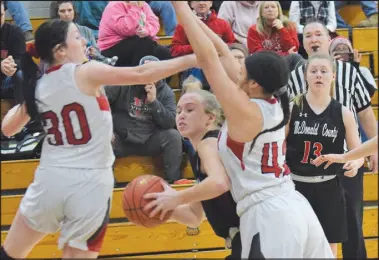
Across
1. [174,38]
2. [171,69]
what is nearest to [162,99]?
[174,38]

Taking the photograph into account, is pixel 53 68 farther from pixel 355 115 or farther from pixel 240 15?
pixel 240 15

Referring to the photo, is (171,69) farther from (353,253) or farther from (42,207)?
(353,253)

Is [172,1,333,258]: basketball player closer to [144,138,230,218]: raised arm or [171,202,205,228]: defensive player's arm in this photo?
[144,138,230,218]: raised arm

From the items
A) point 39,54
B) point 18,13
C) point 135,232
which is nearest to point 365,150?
point 39,54

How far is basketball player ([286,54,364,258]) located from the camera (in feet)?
14.1

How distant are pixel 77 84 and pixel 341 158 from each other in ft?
4.78

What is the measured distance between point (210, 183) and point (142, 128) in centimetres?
254

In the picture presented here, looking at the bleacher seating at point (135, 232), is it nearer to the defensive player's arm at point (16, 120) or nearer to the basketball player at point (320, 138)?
the basketball player at point (320, 138)

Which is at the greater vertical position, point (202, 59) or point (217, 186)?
point (202, 59)

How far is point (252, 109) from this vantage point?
10.1ft

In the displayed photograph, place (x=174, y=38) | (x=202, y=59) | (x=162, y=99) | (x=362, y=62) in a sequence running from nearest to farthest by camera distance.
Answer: (x=202, y=59), (x=162, y=99), (x=174, y=38), (x=362, y=62)

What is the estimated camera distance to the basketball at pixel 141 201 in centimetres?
340

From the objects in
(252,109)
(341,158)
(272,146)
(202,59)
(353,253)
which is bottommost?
(353,253)

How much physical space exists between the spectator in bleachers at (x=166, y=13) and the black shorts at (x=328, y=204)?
3260 mm
